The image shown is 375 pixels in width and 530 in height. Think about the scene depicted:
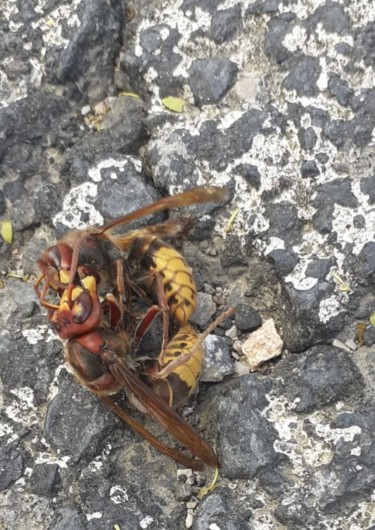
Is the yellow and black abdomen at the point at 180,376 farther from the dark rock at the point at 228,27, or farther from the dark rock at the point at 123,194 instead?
the dark rock at the point at 228,27

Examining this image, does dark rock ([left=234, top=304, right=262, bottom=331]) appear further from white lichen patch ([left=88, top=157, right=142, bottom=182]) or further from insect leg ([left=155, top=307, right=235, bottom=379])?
white lichen patch ([left=88, top=157, right=142, bottom=182])

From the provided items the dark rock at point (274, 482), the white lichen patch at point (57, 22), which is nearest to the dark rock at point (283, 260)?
the dark rock at point (274, 482)

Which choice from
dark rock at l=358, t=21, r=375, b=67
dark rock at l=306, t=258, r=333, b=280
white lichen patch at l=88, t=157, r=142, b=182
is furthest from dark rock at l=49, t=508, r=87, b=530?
dark rock at l=358, t=21, r=375, b=67

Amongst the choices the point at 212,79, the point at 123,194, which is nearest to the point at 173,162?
the point at 123,194

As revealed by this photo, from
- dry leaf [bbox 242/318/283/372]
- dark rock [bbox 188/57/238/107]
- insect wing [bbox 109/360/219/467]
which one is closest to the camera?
insect wing [bbox 109/360/219/467]

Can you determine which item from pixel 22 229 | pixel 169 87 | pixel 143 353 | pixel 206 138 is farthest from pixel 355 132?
pixel 22 229

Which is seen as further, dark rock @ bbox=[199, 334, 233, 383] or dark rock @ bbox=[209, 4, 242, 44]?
dark rock @ bbox=[209, 4, 242, 44]
